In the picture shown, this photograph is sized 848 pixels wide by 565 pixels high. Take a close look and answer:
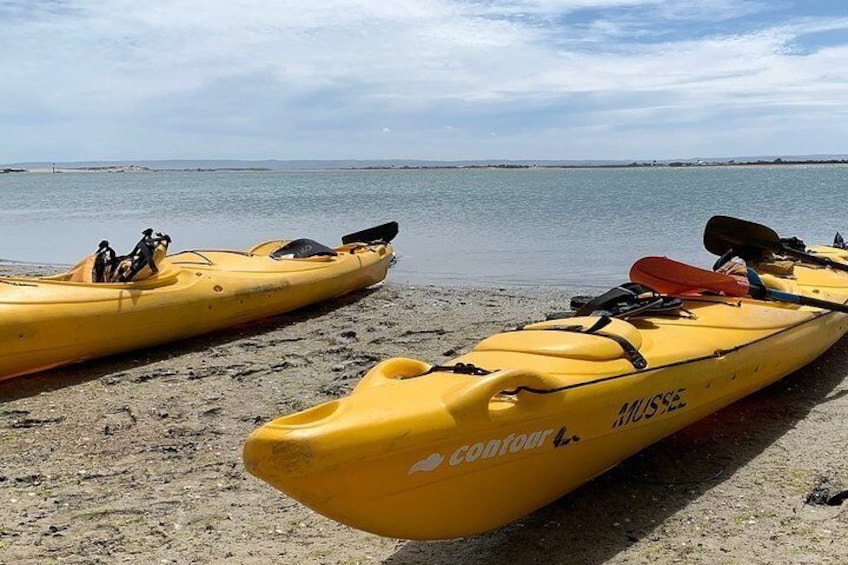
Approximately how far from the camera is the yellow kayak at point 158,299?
5.56m

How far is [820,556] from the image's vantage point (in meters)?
3.08

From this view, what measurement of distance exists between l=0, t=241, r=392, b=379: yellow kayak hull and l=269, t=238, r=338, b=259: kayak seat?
0.11m

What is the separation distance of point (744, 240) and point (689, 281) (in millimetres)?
1731

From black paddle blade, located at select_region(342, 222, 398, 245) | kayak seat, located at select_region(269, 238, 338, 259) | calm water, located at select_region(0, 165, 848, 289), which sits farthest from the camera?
calm water, located at select_region(0, 165, 848, 289)

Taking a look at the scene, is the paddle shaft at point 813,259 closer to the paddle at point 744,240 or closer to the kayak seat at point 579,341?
the paddle at point 744,240

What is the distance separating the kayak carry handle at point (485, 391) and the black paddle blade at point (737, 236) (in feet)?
13.5

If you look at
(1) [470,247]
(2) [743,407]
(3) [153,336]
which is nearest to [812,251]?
(2) [743,407]

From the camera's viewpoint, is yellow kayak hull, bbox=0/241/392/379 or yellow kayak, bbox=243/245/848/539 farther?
yellow kayak hull, bbox=0/241/392/379

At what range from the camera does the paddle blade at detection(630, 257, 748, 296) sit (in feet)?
16.5

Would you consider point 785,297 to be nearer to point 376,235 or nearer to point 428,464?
point 428,464

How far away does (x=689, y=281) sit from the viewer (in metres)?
5.08

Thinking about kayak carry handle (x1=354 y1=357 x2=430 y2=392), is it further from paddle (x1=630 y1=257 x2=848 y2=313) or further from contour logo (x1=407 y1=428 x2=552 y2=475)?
paddle (x1=630 y1=257 x2=848 y2=313)

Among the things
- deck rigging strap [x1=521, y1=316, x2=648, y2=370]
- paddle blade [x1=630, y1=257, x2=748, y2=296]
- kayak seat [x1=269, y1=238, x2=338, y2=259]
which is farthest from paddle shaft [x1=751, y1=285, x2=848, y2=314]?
kayak seat [x1=269, y1=238, x2=338, y2=259]

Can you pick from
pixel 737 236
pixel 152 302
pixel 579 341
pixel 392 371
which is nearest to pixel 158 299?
pixel 152 302
